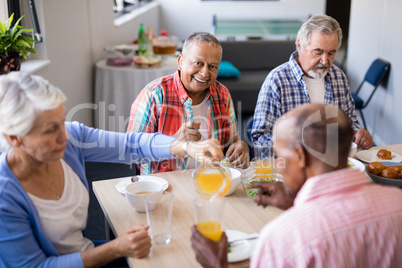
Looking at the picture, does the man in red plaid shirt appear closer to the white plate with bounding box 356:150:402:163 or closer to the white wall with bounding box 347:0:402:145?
the white plate with bounding box 356:150:402:163

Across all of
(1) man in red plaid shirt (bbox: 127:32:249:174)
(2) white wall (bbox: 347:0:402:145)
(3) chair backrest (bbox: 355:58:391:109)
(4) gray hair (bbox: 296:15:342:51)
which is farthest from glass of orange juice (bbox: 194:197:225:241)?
(3) chair backrest (bbox: 355:58:391:109)

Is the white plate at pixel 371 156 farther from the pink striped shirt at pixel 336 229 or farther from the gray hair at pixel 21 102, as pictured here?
the gray hair at pixel 21 102

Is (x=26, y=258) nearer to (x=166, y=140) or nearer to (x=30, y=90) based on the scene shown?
(x=30, y=90)

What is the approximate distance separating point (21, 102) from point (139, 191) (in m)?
0.61

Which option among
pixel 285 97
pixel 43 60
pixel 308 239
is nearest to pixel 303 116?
pixel 308 239

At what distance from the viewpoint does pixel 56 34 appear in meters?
3.58

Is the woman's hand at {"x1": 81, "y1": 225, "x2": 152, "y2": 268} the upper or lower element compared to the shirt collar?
lower

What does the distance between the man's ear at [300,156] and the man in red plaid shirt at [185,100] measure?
3.40 ft

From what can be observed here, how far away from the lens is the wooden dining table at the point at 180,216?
54.2 inches

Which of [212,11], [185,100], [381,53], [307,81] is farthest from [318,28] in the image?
[212,11]

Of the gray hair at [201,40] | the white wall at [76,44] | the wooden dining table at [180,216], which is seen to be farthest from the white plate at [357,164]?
the white wall at [76,44]

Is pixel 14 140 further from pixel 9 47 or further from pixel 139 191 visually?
pixel 9 47

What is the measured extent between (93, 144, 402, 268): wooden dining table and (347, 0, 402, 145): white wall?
118 inches

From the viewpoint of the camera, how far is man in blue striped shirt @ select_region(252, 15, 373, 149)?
8.35 feet
